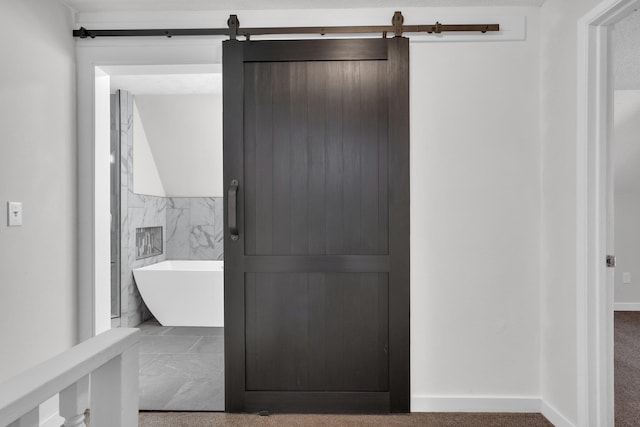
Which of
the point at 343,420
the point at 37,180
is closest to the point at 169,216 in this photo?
the point at 37,180

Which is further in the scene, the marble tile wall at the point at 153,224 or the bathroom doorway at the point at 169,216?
the marble tile wall at the point at 153,224

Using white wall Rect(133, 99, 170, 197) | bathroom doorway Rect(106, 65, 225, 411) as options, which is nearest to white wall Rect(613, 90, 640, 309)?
bathroom doorway Rect(106, 65, 225, 411)

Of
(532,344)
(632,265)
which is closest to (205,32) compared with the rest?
(532,344)

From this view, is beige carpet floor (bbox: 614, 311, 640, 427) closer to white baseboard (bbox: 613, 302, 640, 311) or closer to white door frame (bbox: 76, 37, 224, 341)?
white baseboard (bbox: 613, 302, 640, 311)

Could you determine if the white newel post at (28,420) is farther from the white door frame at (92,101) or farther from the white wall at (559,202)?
the white wall at (559,202)

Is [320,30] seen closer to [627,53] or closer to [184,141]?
[184,141]

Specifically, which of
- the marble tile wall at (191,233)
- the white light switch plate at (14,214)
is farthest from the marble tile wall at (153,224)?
the white light switch plate at (14,214)

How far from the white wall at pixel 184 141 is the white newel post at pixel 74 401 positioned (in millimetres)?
3533

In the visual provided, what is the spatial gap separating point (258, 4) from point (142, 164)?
2.56 m

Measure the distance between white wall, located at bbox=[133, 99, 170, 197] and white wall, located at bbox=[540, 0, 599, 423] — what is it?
3.49m

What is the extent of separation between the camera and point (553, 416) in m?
2.19

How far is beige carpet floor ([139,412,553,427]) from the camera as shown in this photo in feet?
7.15

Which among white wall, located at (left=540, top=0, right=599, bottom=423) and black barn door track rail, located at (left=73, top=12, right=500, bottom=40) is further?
black barn door track rail, located at (left=73, top=12, right=500, bottom=40)

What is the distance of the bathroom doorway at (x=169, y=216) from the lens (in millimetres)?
3559
